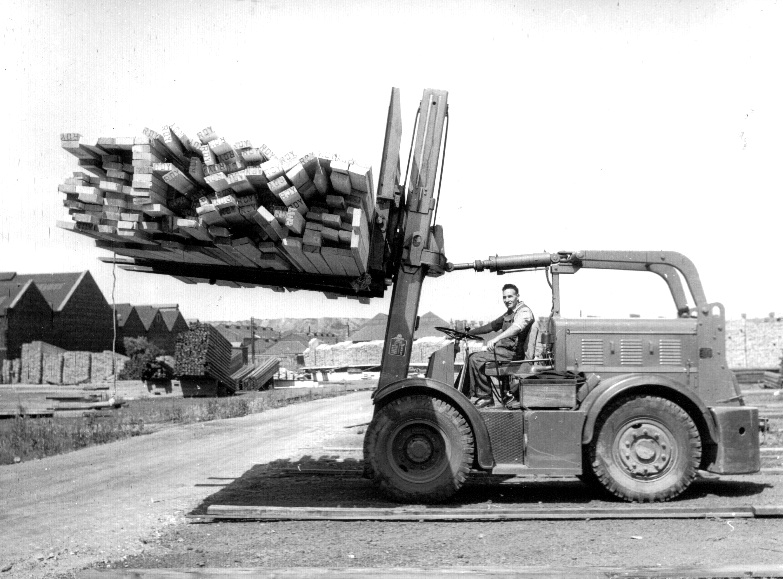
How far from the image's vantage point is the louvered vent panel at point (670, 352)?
760 cm

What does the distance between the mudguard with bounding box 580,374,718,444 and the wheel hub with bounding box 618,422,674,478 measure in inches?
13.2

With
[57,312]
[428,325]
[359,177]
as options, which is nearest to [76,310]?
[57,312]

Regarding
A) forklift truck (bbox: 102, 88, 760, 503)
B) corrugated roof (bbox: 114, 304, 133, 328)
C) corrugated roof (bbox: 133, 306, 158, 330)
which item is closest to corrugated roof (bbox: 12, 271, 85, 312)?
corrugated roof (bbox: 114, 304, 133, 328)

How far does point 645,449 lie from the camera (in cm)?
712

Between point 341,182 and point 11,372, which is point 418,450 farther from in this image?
point 11,372

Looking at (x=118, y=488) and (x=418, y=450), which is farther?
(x=118, y=488)

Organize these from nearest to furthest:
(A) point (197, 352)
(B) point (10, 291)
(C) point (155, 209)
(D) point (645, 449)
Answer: (C) point (155, 209)
(D) point (645, 449)
(A) point (197, 352)
(B) point (10, 291)

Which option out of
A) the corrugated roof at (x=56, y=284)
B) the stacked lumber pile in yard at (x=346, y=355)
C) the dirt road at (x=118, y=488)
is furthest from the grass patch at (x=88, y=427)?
the stacked lumber pile in yard at (x=346, y=355)

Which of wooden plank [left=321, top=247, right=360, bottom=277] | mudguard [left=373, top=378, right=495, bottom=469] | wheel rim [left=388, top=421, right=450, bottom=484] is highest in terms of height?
wooden plank [left=321, top=247, right=360, bottom=277]

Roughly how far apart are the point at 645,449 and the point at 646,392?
0.55 metres

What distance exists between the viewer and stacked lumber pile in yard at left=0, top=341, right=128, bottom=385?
42406mm

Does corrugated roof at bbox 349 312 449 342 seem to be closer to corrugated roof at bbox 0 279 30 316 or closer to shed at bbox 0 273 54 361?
shed at bbox 0 273 54 361

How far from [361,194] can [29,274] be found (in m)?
55.1

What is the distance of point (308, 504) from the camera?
7.43 m
